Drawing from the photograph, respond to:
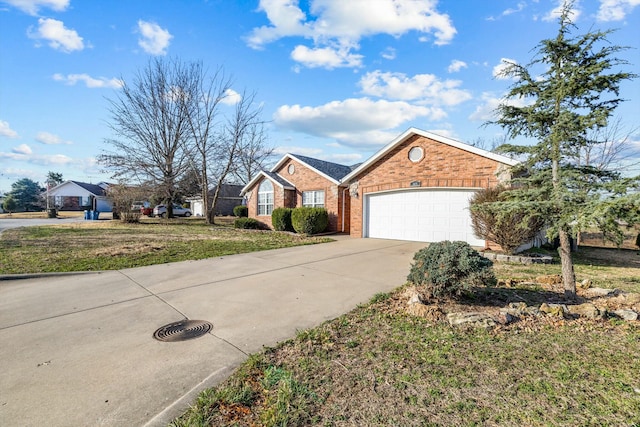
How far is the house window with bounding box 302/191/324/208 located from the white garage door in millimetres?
4044

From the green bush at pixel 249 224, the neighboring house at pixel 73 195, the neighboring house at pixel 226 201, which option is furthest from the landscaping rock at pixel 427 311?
the neighboring house at pixel 73 195

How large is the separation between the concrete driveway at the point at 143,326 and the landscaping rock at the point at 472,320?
1.60 meters

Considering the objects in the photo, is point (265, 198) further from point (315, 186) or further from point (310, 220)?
point (310, 220)

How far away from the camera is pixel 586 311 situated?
417 centimetres

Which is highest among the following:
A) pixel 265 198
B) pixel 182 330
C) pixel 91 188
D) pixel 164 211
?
pixel 91 188

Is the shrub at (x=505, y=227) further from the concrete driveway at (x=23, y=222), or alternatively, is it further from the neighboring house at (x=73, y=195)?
the neighboring house at (x=73, y=195)

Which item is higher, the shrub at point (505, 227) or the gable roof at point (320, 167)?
the gable roof at point (320, 167)

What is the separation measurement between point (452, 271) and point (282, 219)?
13.8m

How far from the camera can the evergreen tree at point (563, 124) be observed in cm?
436

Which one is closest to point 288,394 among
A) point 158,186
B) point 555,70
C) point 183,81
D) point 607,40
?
point 555,70

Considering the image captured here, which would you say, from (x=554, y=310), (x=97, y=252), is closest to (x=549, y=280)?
(x=554, y=310)

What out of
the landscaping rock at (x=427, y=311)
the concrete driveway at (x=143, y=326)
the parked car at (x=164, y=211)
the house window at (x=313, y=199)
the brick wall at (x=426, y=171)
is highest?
Result: the brick wall at (x=426, y=171)

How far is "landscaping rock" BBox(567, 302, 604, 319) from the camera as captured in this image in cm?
411

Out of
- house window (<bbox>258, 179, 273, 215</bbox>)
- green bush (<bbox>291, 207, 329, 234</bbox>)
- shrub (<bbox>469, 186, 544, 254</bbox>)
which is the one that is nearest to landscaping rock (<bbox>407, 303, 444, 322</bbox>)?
shrub (<bbox>469, 186, 544, 254</bbox>)
